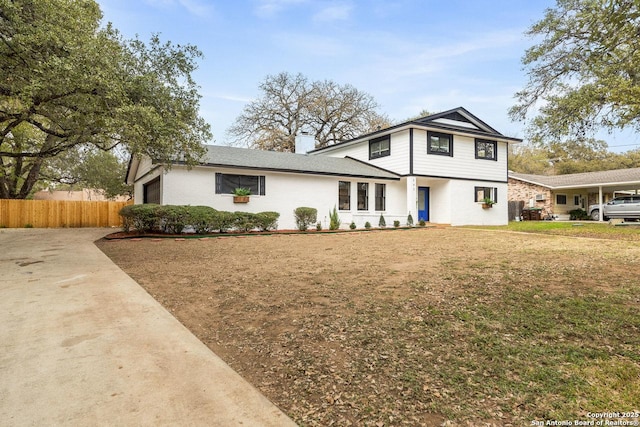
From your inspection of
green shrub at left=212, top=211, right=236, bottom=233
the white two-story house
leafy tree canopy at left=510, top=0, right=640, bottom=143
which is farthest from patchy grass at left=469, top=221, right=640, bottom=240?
green shrub at left=212, top=211, right=236, bottom=233

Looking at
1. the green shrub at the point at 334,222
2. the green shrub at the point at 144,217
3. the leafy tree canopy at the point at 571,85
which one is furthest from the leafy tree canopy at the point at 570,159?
the green shrub at the point at 144,217

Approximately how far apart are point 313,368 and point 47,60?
7533 mm

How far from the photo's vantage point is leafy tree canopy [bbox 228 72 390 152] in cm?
2944

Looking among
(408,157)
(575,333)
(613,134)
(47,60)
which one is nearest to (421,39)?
(408,157)

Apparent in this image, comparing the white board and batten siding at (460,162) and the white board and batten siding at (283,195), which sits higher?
the white board and batten siding at (460,162)

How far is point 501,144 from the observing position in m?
19.5

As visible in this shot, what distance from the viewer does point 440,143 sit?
57.9 ft

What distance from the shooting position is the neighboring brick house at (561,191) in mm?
23531

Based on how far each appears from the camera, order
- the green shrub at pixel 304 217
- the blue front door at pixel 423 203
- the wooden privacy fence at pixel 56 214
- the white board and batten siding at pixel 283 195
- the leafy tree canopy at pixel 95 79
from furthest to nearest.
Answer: the blue front door at pixel 423 203 < the wooden privacy fence at pixel 56 214 < the green shrub at pixel 304 217 < the white board and batten siding at pixel 283 195 < the leafy tree canopy at pixel 95 79

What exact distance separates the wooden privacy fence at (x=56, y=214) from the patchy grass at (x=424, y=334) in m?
17.7

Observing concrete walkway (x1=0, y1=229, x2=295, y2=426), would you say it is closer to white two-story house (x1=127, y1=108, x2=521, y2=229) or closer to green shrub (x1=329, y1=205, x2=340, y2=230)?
white two-story house (x1=127, y1=108, x2=521, y2=229)

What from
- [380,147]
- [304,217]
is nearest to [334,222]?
[304,217]

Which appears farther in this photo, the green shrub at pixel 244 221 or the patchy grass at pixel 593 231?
the green shrub at pixel 244 221

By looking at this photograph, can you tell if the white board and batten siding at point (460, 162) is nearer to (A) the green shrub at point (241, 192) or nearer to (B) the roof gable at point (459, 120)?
(B) the roof gable at point (459, 120)
